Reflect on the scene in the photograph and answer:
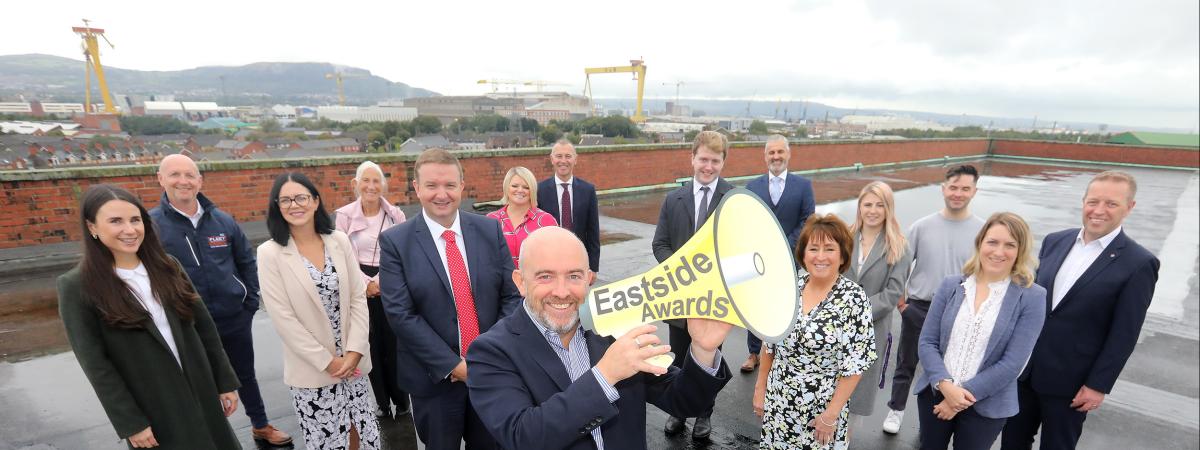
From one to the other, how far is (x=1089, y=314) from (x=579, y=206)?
10.8 ft

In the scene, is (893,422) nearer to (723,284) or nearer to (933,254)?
(933,254)

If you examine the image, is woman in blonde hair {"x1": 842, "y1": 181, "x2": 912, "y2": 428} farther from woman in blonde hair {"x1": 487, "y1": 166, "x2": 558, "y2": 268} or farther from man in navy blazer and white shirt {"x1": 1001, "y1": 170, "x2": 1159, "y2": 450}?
woman in blonde hair {"x1": 487, "y1": 166, "x2": 558, "y2": 268}

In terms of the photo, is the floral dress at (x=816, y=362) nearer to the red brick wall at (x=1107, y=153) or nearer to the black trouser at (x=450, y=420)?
the black trouser at (x=450, y=420)

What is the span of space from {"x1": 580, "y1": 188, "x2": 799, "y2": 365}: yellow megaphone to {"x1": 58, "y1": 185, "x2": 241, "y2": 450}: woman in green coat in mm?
2054

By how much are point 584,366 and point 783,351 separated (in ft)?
4.22

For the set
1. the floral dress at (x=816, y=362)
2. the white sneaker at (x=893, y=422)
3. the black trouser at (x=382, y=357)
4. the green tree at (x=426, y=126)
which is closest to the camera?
the floral dress at (x=816, y=362)

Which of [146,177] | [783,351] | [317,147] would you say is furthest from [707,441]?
[317,147]

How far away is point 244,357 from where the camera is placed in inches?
122

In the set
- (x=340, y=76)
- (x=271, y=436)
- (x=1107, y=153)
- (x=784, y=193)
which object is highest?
(x=340, y=76)

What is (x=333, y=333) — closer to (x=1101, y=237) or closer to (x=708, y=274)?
(x=708, y=274)

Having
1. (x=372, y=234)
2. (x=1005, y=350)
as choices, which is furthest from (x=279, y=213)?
(x=1005, y=350)

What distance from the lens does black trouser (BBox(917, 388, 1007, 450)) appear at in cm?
236

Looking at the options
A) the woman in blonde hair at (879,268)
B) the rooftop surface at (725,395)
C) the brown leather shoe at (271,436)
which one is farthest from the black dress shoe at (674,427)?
the brown leather shoe at (271,436)

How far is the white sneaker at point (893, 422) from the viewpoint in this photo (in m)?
3.38
